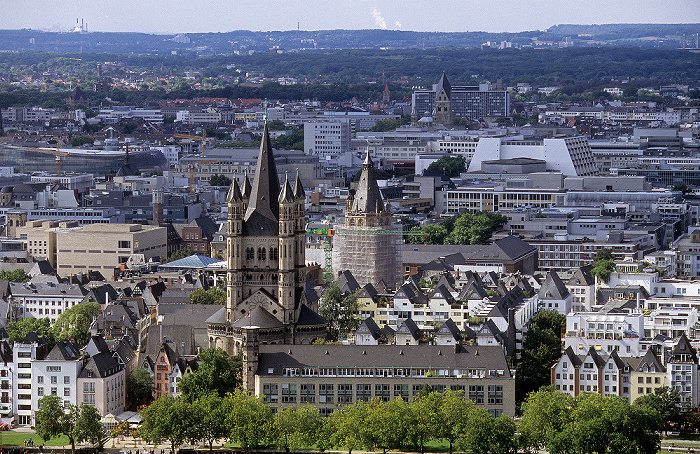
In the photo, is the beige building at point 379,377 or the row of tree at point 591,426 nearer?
the row of tree at point 591,426

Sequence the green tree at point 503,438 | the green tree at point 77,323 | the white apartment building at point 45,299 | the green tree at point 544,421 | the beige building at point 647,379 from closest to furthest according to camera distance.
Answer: the green tree at point 503,438
the green tree at point 544,421
the beige building at point 647,379
the green tree at point 77,323
the white apartment building at point 45,299

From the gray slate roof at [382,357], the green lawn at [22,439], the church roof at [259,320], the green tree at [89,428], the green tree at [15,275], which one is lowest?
the green lawn at [22,439]

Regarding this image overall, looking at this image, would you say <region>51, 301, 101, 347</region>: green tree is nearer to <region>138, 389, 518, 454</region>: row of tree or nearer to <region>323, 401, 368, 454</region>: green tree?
<region>138, 389, 518, 454</region>: row of tree

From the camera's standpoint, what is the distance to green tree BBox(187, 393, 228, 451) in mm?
88500

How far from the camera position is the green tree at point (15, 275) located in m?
137

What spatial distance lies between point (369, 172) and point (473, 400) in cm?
4267

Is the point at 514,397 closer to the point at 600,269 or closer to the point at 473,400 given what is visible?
the point at 473,400

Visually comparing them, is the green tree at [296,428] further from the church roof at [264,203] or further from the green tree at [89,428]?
the church roof at [264,203]

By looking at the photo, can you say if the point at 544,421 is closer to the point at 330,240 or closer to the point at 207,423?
the point at 207,423

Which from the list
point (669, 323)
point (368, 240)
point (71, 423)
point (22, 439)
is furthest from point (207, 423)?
point (368, 240)

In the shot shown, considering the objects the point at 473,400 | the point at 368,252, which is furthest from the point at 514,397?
the point at 368,252

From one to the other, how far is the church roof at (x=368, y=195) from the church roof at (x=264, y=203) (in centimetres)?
2686

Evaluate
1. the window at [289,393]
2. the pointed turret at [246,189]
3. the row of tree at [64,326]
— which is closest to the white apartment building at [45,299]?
the row of tree at [64,326]

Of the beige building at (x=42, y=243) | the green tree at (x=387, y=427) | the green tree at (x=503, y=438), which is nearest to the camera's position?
the green tree at (x=503, y=438)
